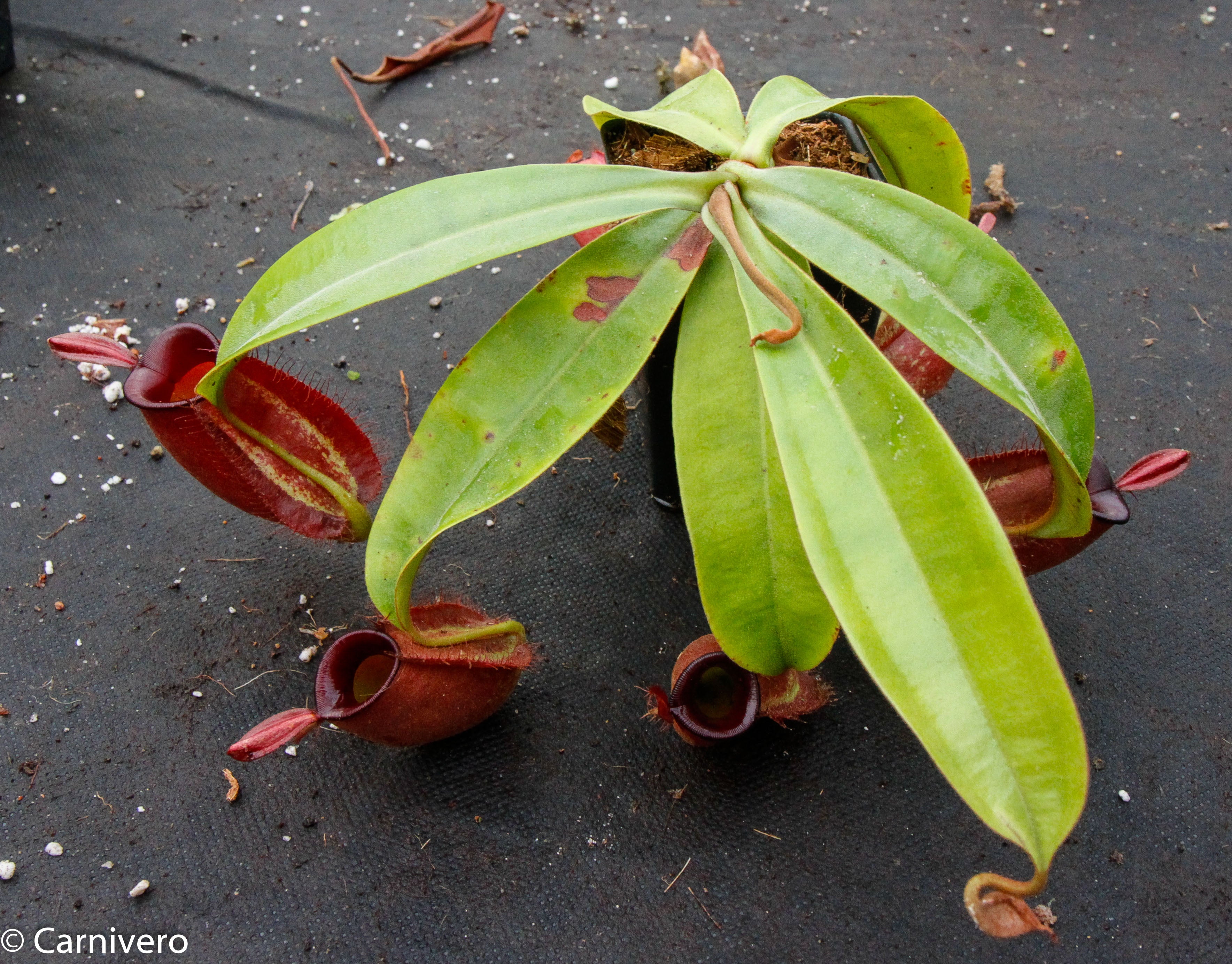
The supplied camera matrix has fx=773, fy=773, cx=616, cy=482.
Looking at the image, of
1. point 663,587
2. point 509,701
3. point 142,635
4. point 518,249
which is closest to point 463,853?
point 509,701

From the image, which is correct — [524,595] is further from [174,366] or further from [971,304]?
[971,304]

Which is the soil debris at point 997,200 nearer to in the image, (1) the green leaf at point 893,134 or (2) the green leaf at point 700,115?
(1) the green leaf at point 893,134

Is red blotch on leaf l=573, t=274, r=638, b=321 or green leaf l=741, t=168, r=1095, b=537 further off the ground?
green leaf l=741, t=168, r=1095, b=537

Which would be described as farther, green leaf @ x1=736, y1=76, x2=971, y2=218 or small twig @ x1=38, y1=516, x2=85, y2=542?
small twig @ x1=38, y1=516, x2=85, y2=542

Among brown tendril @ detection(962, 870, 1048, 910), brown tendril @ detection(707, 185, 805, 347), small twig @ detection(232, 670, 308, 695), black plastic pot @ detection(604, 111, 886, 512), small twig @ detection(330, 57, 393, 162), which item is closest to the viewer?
brown tendril @ detection(962, 870, 1048, 910)

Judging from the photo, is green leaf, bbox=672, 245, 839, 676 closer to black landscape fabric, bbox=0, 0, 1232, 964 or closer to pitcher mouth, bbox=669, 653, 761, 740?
pitcher mouth, bbox=669, 653, 761, 740

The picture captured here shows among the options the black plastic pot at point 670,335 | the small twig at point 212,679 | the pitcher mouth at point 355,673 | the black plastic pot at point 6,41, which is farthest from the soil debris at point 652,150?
the black plastic pot at point 6,41

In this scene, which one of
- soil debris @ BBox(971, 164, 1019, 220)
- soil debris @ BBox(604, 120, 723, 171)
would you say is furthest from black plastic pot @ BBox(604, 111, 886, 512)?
soil debris @ BBox(971, 164, 1019, 220)

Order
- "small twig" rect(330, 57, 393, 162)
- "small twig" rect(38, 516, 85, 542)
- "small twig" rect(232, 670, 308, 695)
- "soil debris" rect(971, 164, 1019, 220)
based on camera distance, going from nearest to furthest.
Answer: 1. "small twig" rect(232, 670, 308, 695)
2. "small twig" rect(38, 516, 85, 542)
3. "soil debris" rect(971, 164, 1019, 220)
4. "small twig" rect(330, 57, 393, 162)
